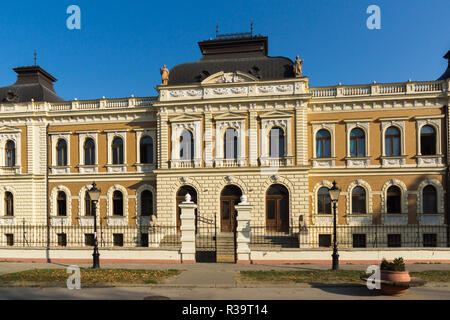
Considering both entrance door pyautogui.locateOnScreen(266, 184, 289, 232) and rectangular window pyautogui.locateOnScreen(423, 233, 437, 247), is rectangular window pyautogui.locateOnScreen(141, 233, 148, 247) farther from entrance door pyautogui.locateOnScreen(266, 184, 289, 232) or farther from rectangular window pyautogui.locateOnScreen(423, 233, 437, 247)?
rectangular window pyautogui.locateOnScreen(423, 233, 437, 247)

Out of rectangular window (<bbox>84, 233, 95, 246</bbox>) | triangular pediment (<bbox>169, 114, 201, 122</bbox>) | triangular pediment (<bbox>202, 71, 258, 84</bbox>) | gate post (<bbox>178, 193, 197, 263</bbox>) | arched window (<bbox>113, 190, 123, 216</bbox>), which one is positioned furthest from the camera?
arched window (<bbox>113, 190, 123, 216</bbox>)

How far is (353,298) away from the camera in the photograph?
10.6 metres

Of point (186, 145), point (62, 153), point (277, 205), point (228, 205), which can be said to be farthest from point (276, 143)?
point (62, 153)

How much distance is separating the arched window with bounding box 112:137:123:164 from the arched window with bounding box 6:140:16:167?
788cm

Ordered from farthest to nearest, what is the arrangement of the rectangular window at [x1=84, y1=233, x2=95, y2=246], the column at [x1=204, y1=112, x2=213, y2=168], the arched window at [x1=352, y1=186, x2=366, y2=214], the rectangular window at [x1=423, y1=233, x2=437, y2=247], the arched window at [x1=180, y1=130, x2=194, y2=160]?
the rectangular window at [x1=84, y1=233, x2=95, y2=246] < the arched window at [x1=180, y1=130, x2=194, y2=160] < the column at [x1=204, y1=112, x2=213, y2=168] < the arched window at [x1=352, y1=186, x2=366, y2=214] < the rectangular window at [x1=423, y1=233, x2=437, y2=247]

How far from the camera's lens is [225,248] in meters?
19.7

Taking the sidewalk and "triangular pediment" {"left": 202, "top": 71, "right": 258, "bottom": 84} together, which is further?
"triangular pediment" {"left": 202, "top": 71, "right": 258, "bottom": 84}

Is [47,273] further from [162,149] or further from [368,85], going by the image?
[368,85]

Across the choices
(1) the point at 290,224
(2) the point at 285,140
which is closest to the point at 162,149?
(2) the point at 285,140

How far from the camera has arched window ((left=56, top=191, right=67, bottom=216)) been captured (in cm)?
2680

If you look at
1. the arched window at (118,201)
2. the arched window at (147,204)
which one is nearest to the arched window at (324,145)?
the arched window at (147,204)

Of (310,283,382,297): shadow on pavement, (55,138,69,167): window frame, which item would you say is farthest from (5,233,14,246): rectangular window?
(310,283,382,297): shadow on pavement

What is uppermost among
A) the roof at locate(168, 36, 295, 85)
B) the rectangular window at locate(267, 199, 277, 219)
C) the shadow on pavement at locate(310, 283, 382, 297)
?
the roof at locate(168, 36, 295, 85)
